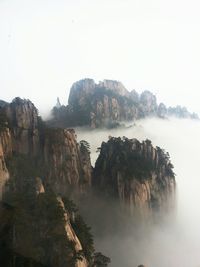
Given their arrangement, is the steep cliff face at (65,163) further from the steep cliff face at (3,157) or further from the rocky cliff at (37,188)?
the steep cliff face at (3,157)

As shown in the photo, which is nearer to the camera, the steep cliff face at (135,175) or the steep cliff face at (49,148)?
the steep cliff face at (49,148)

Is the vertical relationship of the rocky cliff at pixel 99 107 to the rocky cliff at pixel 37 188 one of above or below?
above

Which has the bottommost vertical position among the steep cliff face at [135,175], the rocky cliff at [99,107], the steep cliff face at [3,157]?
the steep cliff face at [135,175]

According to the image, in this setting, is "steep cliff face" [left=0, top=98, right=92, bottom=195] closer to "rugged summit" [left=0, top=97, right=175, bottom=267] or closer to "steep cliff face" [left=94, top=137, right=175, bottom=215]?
"rugged summit" [left=0, top=97, right=175, bottom=267]

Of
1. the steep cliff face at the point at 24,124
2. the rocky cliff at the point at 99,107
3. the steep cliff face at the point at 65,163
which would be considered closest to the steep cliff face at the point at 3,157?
the steep cliff face at the point at 24,124

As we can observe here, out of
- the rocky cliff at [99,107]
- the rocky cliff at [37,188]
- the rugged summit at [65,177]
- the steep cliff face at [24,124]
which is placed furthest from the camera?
the rocky cliff at [99,107]

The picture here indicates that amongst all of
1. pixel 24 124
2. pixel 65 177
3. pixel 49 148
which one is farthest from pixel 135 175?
pixel 24 124
